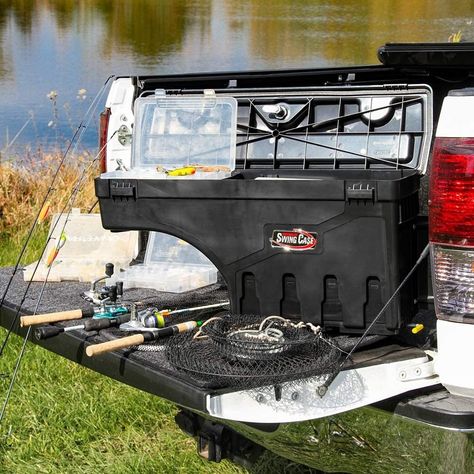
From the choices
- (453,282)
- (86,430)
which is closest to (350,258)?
(453,282)

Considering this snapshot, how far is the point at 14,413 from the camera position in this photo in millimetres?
4098

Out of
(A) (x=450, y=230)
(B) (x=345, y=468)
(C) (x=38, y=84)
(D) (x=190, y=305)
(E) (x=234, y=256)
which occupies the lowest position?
(C) (x=38, y=84)

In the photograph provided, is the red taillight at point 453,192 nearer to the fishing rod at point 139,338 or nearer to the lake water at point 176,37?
the fishing rod at point 139,338

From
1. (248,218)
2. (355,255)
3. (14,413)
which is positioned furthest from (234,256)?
(14,413)

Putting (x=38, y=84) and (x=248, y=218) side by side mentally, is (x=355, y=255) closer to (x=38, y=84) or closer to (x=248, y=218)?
(x=248, y=218)

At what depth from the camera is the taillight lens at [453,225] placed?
91.4 inches

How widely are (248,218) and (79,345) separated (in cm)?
58

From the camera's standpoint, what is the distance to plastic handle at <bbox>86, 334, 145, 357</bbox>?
2.56m

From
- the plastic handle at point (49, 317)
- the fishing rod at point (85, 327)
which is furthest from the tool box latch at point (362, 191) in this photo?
the plastic handle at point (49, 317)

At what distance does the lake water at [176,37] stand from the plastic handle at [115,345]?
6.92 meters

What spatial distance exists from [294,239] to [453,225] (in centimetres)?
45

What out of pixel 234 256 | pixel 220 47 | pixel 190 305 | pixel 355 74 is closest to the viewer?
pixel 234 256

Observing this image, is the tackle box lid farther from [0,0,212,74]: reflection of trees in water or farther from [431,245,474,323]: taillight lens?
[0,0,212,74]: reflection of trees in water

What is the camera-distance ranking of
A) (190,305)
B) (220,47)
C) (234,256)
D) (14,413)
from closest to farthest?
(234,256) < (190,305) < (14,413) < (220,47)
